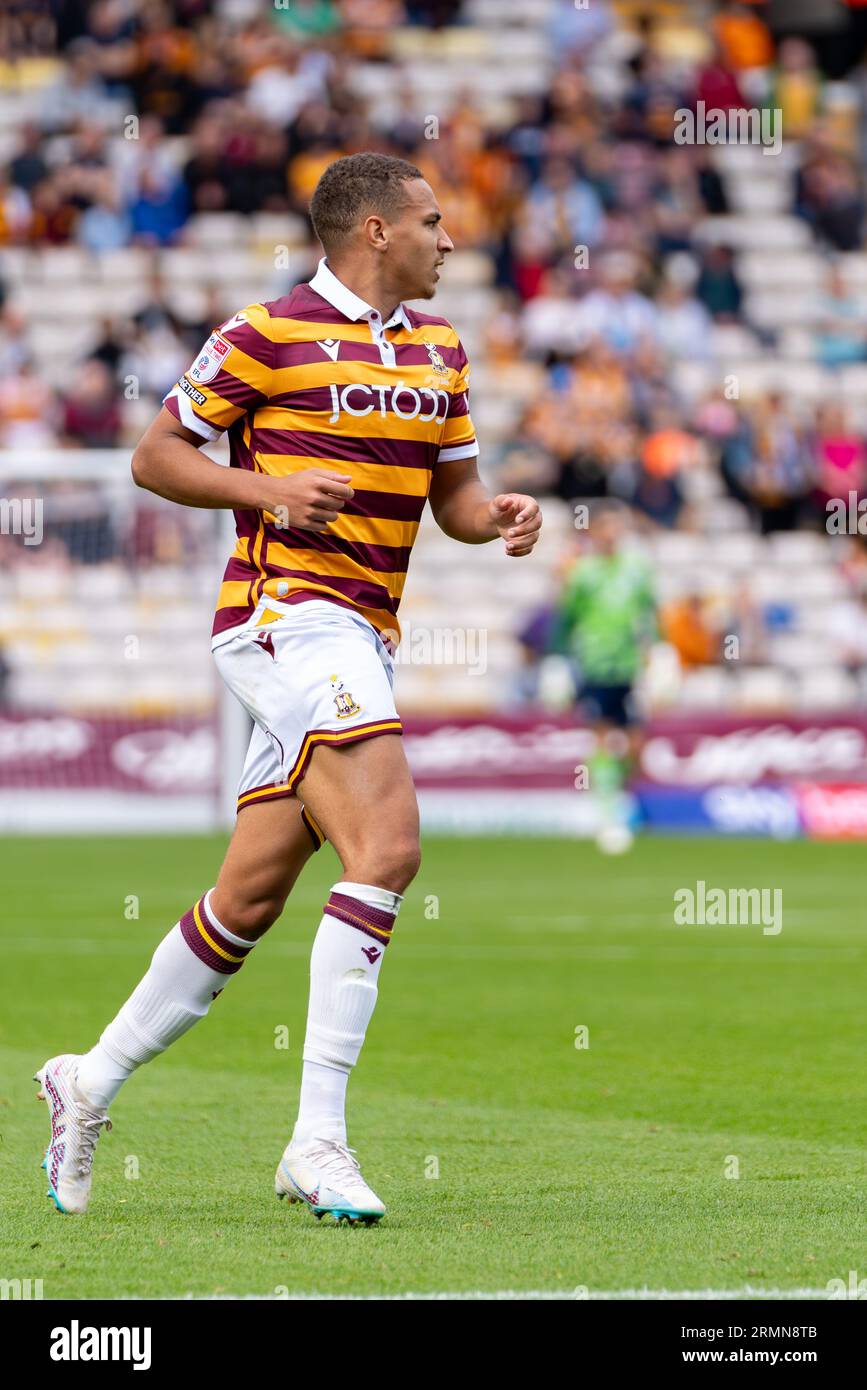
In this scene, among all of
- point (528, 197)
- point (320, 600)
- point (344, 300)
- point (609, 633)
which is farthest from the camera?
point (528, 197)

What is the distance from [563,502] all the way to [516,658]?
1674 millimetres

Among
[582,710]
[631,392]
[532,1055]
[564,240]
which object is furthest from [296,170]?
[532,1055]

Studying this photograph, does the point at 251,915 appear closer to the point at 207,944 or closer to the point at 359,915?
the point at 207,944

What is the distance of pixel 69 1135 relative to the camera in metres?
5.69

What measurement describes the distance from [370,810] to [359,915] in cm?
24

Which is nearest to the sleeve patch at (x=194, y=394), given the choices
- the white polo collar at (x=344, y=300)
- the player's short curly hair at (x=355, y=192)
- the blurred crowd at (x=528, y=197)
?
the white polo collar at (x=344, y=300)

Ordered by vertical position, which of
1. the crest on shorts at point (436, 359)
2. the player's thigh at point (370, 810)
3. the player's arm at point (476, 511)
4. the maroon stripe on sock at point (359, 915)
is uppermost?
the crest on shorts at point (436, 359)

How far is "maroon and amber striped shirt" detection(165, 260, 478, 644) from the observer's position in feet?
18.8

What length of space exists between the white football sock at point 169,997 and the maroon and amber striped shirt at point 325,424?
72 cm

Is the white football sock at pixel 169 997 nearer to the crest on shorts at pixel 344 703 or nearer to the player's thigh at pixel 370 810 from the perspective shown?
the player's thigh at pixel 370 810

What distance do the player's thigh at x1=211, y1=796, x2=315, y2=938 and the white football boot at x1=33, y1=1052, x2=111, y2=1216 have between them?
22.6 inches

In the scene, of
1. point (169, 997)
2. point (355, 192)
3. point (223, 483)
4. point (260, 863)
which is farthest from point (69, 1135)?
point (355, 192)

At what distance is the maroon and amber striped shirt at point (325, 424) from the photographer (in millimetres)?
5730
